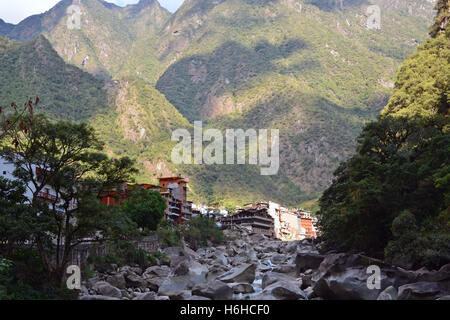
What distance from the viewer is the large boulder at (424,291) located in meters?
23.1

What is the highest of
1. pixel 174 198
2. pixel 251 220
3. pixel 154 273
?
pixel 174 198

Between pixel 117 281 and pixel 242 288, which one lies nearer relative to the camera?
pixel 242 288

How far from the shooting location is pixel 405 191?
1449 inches

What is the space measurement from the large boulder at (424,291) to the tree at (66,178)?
1641 centimetres

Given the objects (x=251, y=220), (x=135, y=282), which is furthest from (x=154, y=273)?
(x=251, y=220)

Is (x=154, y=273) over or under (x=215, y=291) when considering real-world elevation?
over

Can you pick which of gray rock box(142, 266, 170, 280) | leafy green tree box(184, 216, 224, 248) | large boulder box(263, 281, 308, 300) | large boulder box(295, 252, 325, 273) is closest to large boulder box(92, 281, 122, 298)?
gray rock box(142, 266, 170, 280)

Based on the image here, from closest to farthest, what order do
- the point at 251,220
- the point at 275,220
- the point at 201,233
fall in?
the point at 201,233 → the point at 251,220 → the point at 275,220

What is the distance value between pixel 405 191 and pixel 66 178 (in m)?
24.9

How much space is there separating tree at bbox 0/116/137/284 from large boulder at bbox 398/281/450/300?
16.4 m

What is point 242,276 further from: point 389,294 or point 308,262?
point 389,294

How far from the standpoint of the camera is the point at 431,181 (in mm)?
33938
